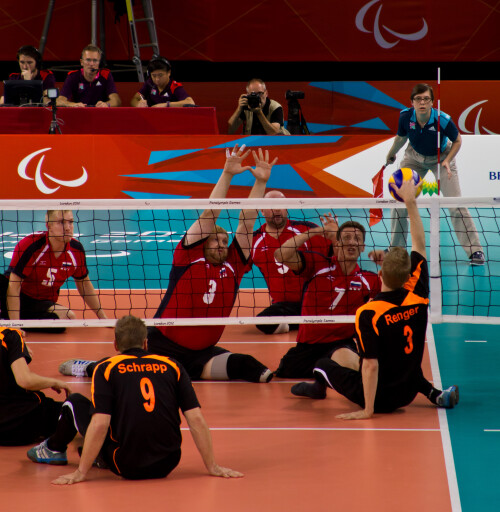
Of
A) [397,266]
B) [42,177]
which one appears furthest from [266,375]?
[42,177]

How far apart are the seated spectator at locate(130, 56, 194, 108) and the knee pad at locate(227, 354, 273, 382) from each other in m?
9.80

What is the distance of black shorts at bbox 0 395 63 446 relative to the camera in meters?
6.06

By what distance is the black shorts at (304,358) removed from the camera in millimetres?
7730

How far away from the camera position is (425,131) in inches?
489

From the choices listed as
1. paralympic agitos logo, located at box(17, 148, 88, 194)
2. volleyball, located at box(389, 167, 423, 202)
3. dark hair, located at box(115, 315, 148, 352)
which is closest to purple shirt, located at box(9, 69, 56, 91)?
paralympic agitos logo, located at box(17, 148, 88, 194)

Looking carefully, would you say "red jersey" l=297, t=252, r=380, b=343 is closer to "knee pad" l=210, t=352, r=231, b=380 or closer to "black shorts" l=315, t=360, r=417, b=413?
"knee pad" l=210, t=352, r=231, b=380

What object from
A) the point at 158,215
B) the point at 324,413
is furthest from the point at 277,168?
the point at 324,413

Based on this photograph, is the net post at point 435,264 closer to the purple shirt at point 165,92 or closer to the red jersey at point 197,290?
the red jersey at point 197,290

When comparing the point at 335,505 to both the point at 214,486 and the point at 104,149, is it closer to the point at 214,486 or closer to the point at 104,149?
the point at 214,486

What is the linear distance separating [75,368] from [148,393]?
270 cm

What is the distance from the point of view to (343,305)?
7.86 metres

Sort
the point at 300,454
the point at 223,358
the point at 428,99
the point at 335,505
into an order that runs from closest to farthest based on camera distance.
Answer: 1. the point at 335,505
2. the point at 300,454
3. the point at 223,358
4. the point at 428,99

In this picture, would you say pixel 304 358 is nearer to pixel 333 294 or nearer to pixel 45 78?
pixel 333 294

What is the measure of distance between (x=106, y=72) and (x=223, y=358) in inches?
427
